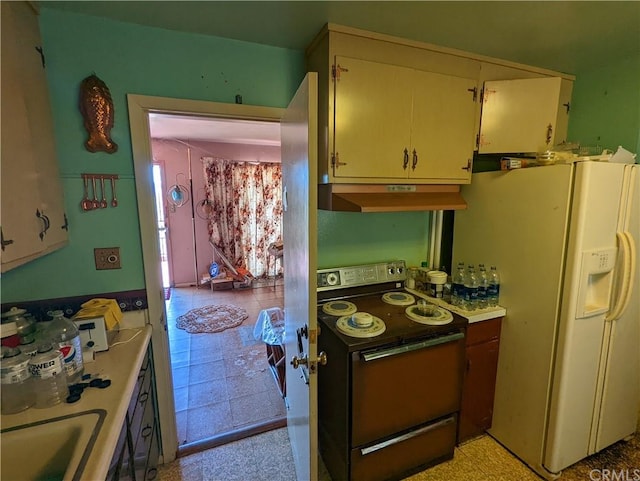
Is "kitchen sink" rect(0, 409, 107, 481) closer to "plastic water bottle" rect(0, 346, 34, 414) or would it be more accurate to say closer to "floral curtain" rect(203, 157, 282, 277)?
"plastic water bottle" rect(0, 346, 34, 414)

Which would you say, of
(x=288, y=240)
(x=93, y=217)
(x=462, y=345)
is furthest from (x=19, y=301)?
(x=462, y=345)

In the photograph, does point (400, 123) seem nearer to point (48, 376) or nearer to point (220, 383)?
point (48, 376)

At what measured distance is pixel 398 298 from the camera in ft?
6.42

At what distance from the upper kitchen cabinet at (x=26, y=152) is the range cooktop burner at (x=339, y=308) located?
1.33m

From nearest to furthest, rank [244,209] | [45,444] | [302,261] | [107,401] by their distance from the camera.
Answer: [45,444] → [107,401] → [302,261] → [244,209]

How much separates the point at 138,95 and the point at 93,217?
643mm

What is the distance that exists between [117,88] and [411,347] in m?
1.91

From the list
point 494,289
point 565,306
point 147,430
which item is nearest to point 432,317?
point 494,289

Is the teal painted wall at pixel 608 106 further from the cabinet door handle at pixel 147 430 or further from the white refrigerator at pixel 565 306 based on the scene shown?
the cabinet door handle at pixel 147 430

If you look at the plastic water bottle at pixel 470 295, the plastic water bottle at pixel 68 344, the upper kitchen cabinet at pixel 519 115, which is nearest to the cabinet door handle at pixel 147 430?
the plastic water bottle at pixel 68 344

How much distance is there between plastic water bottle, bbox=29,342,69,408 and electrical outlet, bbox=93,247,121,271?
1.71ft

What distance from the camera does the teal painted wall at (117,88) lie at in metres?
1.37

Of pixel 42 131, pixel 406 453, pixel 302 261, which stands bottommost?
pixel 406 453

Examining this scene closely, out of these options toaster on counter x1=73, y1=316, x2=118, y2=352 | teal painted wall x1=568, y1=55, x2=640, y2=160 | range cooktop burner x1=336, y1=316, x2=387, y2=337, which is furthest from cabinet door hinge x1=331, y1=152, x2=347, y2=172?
teal painted wall x1=568, y1=55, x2=640, y2=160
